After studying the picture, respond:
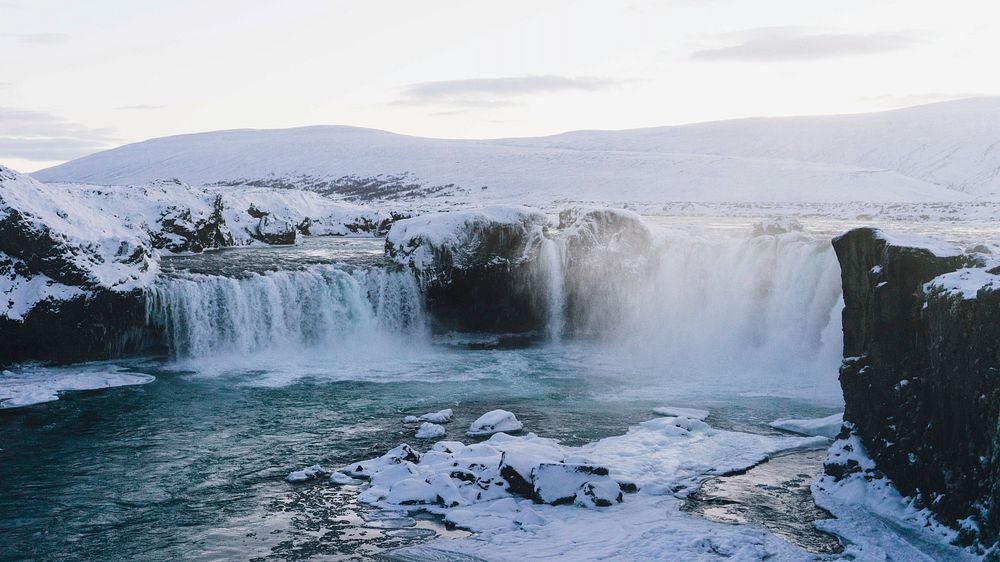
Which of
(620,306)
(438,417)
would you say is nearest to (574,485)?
(438,417)

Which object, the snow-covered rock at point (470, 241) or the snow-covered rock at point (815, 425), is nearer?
the snow-covered rock at point (815, 425)

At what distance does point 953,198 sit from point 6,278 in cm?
8211

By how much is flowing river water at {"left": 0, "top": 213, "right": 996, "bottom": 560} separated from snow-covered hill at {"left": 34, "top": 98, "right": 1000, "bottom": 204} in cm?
5462

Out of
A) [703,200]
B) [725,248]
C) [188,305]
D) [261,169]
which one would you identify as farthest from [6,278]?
[261,169]

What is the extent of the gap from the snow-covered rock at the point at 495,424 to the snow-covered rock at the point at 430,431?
637 millimetres

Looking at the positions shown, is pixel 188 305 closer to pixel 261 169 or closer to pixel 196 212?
pixel 196 212

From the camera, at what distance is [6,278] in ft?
89.0

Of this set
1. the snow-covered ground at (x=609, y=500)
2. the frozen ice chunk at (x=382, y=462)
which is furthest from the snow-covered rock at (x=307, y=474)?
the frozen ice chunk at (x=382, y=462)

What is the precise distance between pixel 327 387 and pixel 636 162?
304 ft

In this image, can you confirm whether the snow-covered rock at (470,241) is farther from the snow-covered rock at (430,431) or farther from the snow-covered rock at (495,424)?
the snow-covered rock at (430,431)

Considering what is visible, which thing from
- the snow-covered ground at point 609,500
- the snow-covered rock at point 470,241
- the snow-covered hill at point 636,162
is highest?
the snow-covered hill at point 636,162

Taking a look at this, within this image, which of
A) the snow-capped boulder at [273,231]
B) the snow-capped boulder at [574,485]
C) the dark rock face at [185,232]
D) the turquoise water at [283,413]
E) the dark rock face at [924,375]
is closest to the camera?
the dark rock face at [924,375]

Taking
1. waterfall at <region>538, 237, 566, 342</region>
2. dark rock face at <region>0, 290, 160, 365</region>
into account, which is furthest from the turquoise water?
waterfall at <region>538, 237, 566, 342</region>

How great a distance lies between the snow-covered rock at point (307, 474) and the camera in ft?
55.1
